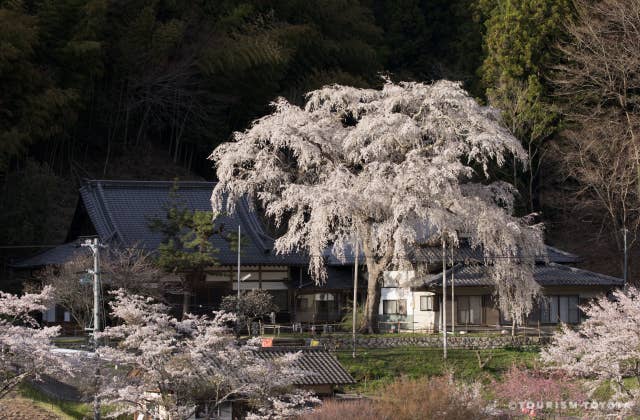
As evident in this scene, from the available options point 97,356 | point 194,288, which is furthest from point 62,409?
point 194,288

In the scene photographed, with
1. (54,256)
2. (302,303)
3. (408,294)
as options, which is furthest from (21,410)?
(408,294)

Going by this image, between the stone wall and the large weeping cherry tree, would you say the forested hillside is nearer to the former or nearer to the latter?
the large weeping cherry tree

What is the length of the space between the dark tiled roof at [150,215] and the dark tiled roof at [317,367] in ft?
29.1

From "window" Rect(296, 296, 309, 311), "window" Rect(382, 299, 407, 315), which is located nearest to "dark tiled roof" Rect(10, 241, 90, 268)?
"window" Rect(296, 296, 309, 311)

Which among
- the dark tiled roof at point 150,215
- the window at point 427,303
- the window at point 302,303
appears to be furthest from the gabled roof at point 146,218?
the window at point 427,303

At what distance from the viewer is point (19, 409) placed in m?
19.7

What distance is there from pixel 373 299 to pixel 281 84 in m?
14.5

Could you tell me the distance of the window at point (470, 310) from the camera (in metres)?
30.4

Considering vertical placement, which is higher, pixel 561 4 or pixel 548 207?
pixel 561 4

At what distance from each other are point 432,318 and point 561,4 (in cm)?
1435

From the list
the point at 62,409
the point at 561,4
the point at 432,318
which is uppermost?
the point at 561,4

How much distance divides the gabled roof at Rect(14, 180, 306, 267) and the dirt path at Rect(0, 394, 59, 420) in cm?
917

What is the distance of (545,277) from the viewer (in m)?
30.5

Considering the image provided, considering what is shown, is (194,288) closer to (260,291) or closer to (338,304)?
(260,291)
